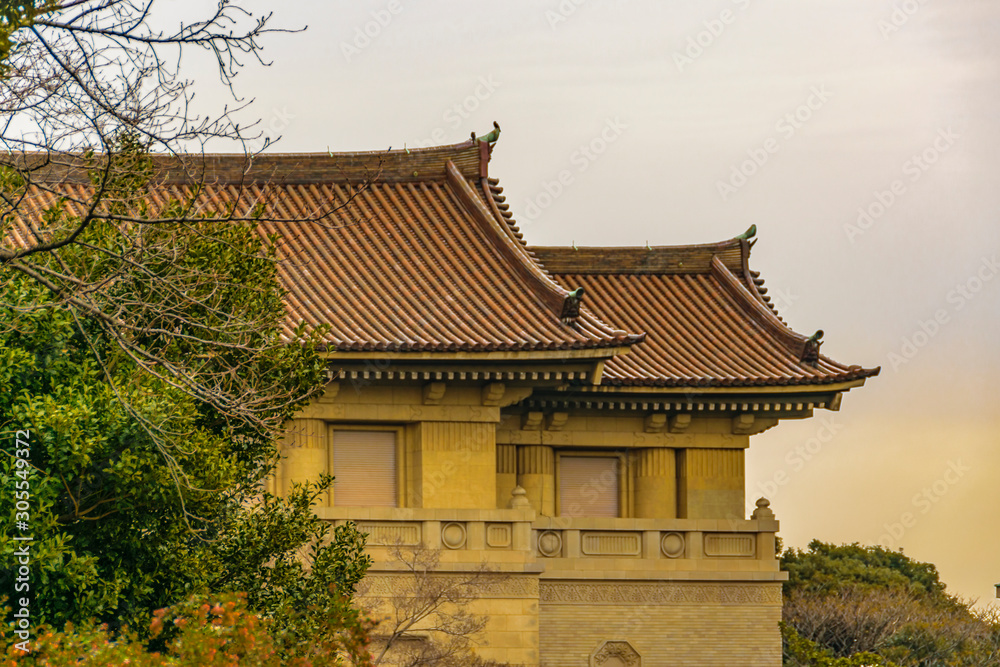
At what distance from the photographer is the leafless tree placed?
2139 cm

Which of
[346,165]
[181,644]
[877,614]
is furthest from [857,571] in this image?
[181,644]

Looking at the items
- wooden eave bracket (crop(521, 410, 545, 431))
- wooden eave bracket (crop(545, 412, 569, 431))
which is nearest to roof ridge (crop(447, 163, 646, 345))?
wooden eave bracket (crop(545, 412, 569, 431))

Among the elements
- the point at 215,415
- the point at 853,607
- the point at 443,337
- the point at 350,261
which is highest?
the point at 350,261

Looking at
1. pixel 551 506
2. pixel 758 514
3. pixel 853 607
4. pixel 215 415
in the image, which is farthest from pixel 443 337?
pixel 853 607

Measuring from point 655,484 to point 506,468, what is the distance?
8.54ft

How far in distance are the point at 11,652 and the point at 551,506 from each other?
47.8 ft

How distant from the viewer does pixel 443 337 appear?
2328 centimetres

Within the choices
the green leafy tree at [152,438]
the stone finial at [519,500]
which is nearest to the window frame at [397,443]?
the stone finial at [519,500]

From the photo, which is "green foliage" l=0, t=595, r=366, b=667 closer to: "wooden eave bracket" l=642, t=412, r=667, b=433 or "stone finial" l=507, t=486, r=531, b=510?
"stone finial" l=507, t=486, r=531, b=510

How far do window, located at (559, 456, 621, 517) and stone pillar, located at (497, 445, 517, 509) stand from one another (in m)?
0.86

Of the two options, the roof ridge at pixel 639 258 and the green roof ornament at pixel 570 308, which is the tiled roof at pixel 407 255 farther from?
the roof ridge at pixel 639 258

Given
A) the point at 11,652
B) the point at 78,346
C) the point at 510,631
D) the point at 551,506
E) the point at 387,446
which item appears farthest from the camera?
the point at 551,506

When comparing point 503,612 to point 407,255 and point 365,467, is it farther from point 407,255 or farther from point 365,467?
point 407,255

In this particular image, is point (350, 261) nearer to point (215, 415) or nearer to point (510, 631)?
point (510, 631)
